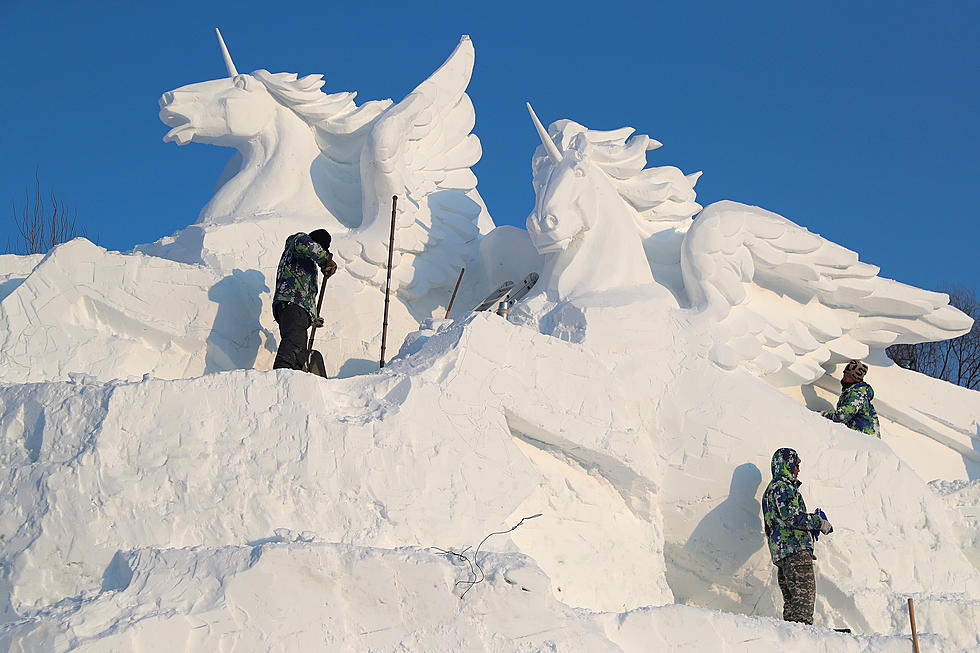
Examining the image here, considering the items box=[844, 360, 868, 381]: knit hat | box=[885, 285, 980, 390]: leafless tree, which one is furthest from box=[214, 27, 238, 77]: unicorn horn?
box=[885, 285, 980, 390]: leafless tree

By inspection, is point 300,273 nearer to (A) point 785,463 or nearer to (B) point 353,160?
(B) point 353,160

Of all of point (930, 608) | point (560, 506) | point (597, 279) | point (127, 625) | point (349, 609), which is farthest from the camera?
point (597, 279)

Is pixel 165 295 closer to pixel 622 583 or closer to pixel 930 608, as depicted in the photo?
pixel 622 583

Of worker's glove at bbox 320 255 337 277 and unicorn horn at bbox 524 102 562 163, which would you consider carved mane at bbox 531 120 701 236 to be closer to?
unicorn horn at bbox 524 102 562 163

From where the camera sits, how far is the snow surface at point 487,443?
15.6ft

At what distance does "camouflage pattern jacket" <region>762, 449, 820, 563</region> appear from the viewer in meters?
6.35

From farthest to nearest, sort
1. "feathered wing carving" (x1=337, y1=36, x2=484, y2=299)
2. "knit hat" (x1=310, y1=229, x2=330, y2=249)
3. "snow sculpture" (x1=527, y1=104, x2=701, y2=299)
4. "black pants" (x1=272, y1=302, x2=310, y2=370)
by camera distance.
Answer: "feathered wing carving" (x1=337, y1=36, x2=484, y2=299)
"snow sculpture" (x1=527, y1=104, x2=701, y2=299)
"knit hat" (x1=310, y1=229, x2=330, y2=249)
"black pants" (x1=272, y1=302, x2=310, y2=370)

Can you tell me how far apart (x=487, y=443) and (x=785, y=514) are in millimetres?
1862

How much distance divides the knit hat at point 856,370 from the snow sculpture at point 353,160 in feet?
10.3

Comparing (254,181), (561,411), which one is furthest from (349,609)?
(254,181)

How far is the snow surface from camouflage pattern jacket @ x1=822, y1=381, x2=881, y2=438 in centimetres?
31

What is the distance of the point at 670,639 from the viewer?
5.15m

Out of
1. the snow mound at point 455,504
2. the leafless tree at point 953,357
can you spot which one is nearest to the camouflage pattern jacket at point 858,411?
the snow mound at point 455,504

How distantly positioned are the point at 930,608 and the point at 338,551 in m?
3.68
